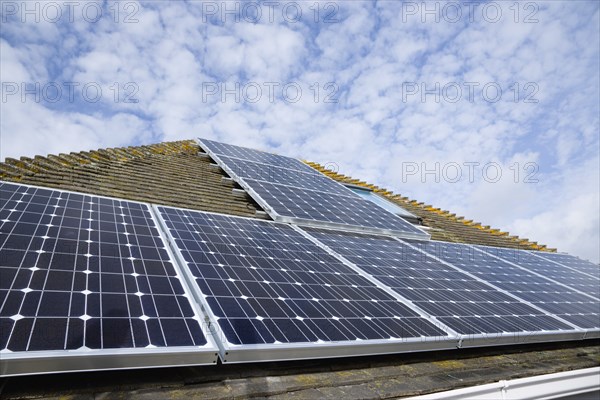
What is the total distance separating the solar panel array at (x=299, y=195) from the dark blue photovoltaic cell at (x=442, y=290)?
0.86 metres

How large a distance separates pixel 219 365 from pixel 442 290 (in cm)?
434

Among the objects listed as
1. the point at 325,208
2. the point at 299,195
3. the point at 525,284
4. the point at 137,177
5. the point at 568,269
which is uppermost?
the point at 137,177

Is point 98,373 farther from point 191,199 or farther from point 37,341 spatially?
point 191,199

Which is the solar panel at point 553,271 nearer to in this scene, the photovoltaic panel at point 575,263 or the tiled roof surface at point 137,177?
the photovoltaic panel at point 575,263

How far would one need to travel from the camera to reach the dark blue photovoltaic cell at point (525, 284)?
7.33m

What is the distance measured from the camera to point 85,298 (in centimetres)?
343

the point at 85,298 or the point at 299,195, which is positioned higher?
the point at 299,195

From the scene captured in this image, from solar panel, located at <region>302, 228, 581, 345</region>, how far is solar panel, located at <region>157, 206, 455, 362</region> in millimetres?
567

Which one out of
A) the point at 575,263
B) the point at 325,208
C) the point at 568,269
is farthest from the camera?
the point at 575,263

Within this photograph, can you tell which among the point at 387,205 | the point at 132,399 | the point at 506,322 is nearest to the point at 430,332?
the point at 506,322

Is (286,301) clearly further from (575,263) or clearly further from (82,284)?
(575,263)

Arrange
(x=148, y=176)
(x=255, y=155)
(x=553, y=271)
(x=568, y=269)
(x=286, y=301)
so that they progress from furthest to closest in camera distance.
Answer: (x=255, y=155) → (x=568, y=269) → (x=553, y=271) → (x=148, y=176) → (x=286, y=301)

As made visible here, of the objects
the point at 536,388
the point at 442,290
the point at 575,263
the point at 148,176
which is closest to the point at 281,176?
the point at 148,176

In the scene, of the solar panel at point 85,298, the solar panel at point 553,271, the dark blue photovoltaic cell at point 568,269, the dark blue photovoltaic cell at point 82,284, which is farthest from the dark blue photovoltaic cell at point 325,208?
the solar panel at point 85,298
